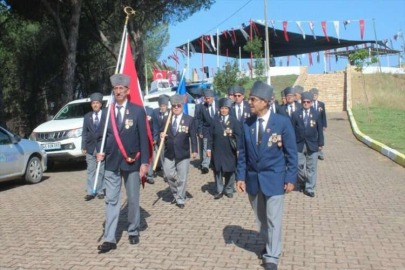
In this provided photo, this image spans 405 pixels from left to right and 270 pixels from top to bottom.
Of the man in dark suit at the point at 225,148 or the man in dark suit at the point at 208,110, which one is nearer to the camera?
the man in dark suit at the point at 225,148

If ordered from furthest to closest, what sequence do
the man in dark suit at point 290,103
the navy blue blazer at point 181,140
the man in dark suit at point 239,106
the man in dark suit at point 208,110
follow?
the man in dark suit at point 208,110
the man in dark suit at point 290,103
the man in dark suit at point 239,106
the navy blue blazer at point 181,140

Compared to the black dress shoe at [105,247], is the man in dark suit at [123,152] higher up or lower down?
higher up

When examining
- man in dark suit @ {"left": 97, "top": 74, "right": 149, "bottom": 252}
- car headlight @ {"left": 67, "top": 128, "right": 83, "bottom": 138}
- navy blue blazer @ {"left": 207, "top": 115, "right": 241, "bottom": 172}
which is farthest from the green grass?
man in dark suit @ {"left": 97, "top": 74, "right": 149, "bottom": 252}

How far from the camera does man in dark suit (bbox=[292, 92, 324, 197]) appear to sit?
8.67 metres

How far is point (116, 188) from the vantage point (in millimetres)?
5820

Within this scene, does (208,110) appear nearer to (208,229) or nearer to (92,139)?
(92,139)

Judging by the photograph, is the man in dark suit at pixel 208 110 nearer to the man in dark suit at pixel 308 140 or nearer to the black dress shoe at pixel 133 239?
the man in dark suit at pixel 308 140

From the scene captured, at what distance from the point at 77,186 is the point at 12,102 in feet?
62.4

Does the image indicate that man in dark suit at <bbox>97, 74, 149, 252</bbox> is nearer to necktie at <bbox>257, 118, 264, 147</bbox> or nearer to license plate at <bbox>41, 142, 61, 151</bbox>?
necktie at <bbox>257, 118, 264, 147</bbox>

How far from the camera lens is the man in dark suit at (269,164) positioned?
16.1 feet

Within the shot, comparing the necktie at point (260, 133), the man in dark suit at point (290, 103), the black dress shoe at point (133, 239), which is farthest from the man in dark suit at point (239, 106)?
the necktie at point (260, 133)

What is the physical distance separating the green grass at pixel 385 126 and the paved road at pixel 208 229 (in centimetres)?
571

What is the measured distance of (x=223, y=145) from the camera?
28.5 feet

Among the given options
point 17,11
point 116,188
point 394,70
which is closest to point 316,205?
point 116,188
